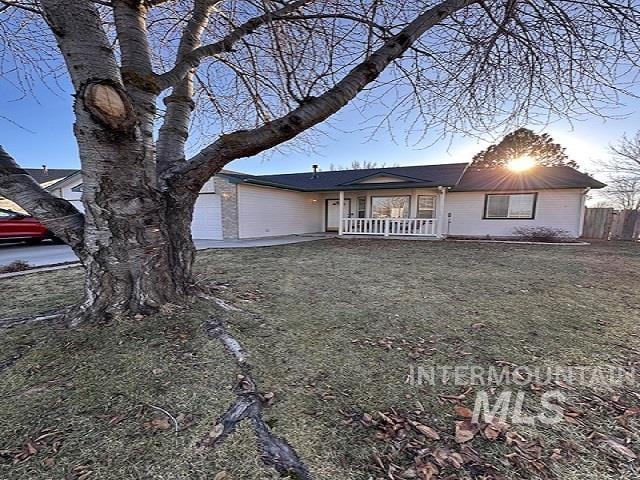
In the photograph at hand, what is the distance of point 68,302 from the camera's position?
3.72m

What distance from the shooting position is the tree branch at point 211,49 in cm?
321

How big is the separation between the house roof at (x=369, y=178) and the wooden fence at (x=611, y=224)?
6186mm

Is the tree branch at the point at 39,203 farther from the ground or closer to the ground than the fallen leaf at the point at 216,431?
farther from the ground

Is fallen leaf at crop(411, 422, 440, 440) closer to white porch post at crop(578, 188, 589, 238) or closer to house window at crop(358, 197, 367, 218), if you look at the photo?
house window at crop(358, 197, 367, 218)

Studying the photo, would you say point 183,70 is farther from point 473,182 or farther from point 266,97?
point 473,182

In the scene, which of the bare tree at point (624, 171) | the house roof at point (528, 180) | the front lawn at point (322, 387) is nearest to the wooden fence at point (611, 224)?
the house roof at point (528, 180)

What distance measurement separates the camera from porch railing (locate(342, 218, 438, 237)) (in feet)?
43.6

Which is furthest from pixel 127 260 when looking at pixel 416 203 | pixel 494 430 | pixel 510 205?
pixel 510 205

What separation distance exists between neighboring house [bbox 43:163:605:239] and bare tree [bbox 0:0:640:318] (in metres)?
7.75

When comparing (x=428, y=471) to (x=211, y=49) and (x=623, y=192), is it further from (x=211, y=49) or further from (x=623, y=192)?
(x=623, y=192)

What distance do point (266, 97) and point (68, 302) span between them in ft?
13.6

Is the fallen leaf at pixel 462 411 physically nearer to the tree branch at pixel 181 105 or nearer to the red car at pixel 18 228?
the tree branch at pixel 181 105

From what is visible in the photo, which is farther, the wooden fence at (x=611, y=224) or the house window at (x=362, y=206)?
the house window at (x=362, y=206)

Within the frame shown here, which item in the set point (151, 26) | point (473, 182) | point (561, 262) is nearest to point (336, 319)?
point (151, 26)
